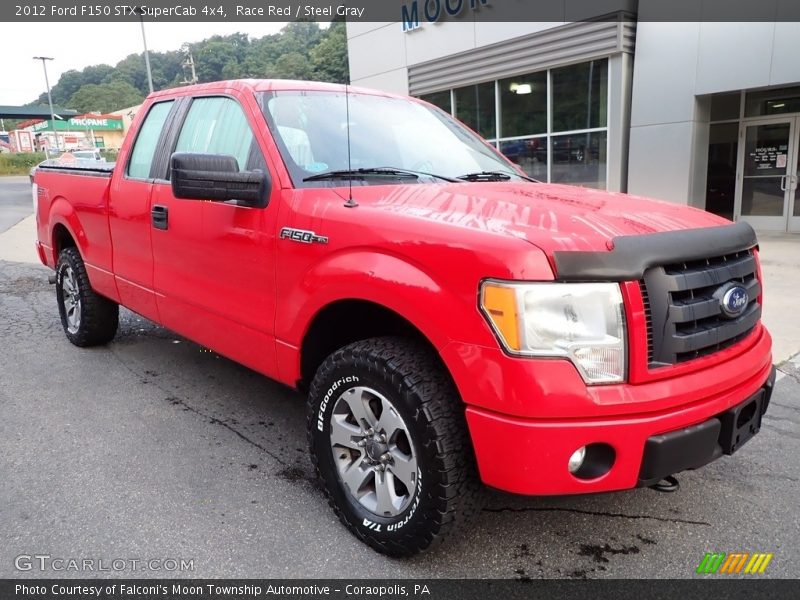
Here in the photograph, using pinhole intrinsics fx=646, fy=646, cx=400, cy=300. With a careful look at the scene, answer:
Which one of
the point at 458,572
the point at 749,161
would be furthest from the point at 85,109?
the point at 458,572

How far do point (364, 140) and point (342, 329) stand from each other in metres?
1.00

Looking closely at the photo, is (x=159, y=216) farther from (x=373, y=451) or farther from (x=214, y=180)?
(x=373, y=451)

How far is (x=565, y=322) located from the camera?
6.69ft

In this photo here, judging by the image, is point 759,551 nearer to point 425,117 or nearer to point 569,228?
point 569,228

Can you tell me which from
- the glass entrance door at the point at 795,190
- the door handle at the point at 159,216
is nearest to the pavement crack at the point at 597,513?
the door handle at the point at 159,216

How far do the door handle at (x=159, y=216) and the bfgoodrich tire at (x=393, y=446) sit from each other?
1602 mm

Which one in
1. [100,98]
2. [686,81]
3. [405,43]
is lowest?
[686,81]

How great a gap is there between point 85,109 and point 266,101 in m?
107

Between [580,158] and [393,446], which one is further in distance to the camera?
[580,158]

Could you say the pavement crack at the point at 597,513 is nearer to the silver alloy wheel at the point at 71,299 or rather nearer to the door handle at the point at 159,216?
the door handle at the point at 159,216

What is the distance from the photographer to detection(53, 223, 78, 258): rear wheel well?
5332 millimetres

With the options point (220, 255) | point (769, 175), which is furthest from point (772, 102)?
point (220, 255)

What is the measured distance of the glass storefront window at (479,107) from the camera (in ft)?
49.7

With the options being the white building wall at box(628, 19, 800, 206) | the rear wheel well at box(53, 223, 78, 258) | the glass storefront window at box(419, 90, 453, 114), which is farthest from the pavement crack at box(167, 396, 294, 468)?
the glass storefront window at box(419, 90, 453, 114)
